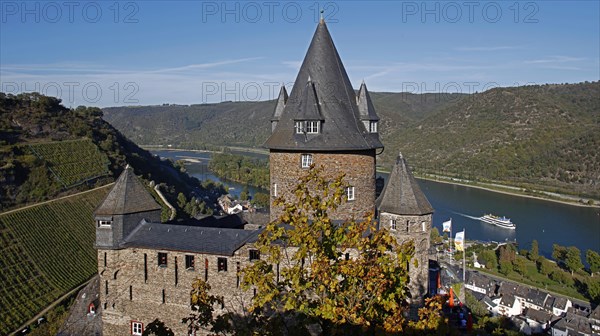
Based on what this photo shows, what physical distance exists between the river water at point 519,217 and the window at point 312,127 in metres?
51.5

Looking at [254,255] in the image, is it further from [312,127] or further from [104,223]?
[104,223]

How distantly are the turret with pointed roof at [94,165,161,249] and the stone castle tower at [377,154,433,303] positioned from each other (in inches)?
334

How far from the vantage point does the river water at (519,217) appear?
65.5m

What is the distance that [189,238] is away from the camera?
1691 centimetres

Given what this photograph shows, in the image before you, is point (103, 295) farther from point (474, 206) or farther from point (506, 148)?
point (506, 148)

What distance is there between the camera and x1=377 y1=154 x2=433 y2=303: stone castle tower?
17.5m

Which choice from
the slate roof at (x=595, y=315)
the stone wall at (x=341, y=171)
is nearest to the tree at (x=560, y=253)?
the slate roof at (x=595, y=315)

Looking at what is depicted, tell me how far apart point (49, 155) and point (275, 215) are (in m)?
46.0

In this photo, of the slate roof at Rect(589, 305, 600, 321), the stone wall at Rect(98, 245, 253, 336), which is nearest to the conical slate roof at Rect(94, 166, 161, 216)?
the stone wall at Rect(98, 245, 253, 336)

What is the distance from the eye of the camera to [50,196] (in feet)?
156

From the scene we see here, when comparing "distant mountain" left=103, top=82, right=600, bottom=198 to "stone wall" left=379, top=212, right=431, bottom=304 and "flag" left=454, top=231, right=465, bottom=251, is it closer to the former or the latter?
"flag" left=454, top=231, right=465, bottom=251

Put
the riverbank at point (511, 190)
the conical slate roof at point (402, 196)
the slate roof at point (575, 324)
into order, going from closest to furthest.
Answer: the conical slate roof at point (402, 196) < the slate roof at point (575, 324) < the riverbank at point (511, 190)

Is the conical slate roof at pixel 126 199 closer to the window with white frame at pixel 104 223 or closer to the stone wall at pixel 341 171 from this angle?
the window with white frame at pixel 104 223

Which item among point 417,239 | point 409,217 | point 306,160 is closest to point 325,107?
point 306,160
